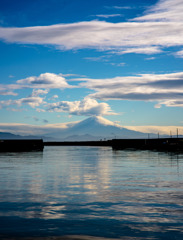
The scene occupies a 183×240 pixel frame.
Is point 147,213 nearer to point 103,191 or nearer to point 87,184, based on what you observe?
point 103,191

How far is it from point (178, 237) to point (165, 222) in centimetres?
Answer: 243

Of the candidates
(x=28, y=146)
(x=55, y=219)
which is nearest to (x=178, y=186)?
(x=55, y=219)

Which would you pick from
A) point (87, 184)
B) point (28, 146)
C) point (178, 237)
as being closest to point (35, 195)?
point (87, 184)

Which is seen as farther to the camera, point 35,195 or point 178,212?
point 35,195

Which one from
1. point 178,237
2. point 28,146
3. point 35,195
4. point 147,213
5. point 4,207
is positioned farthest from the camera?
point 28,146

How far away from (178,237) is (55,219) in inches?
246

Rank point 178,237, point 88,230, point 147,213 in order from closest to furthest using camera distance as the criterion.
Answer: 1. point 178,237
2. point 88,230
3. point 147,213

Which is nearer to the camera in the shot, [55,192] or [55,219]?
[55,219]

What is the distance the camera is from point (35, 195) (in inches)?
925

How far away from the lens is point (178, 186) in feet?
90.9

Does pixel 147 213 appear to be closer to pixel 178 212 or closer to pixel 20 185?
pixel 178 212

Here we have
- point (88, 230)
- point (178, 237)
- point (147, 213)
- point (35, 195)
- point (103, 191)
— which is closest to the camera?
point (178, 237)

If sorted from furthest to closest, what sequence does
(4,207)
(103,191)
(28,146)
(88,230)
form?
(28,146)
(103,191)
(4,207)
(88,230)

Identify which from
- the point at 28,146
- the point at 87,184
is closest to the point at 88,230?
the point at 87,184
